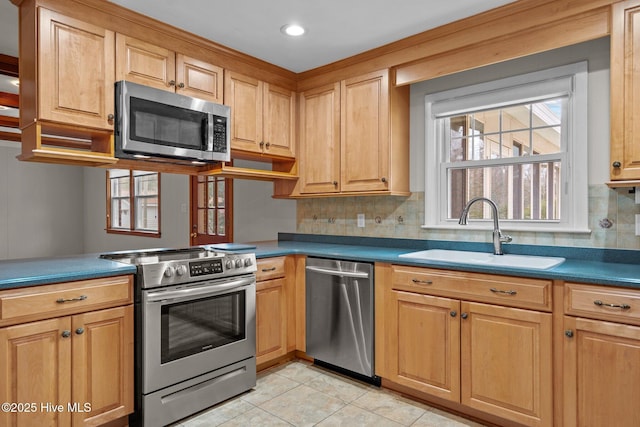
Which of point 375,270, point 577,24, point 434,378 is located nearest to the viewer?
point 577,24

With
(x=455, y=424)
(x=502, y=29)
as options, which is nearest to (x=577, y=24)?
(x=502, y=29)

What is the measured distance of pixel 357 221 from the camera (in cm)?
346

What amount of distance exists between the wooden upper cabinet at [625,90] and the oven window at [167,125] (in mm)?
2487

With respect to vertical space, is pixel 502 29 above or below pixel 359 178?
above

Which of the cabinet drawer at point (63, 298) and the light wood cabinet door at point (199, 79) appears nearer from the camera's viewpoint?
the cabinet drawer at point (63, 298)

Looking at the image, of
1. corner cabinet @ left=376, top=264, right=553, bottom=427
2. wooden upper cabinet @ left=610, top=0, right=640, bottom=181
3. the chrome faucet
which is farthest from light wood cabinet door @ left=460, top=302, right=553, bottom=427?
wooden upper cabinet @ left=610, top=0, right=640, bottom=181

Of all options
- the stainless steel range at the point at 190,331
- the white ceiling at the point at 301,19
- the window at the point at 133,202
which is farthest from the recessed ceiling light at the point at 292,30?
the window at the point at 133,202

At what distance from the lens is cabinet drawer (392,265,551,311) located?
1984mm

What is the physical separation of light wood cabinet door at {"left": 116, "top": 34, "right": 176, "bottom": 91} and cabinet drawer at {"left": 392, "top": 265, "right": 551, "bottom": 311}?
2007 millimetres

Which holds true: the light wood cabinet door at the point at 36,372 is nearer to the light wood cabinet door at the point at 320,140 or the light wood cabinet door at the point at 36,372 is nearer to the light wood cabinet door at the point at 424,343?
the light wood cabinet door at the point at 424,343

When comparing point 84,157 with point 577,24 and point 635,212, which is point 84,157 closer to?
point 577,24

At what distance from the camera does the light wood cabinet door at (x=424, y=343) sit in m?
2.28

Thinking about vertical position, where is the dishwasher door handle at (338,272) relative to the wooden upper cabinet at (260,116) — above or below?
below

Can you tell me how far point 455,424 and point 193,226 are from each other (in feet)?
12.6
